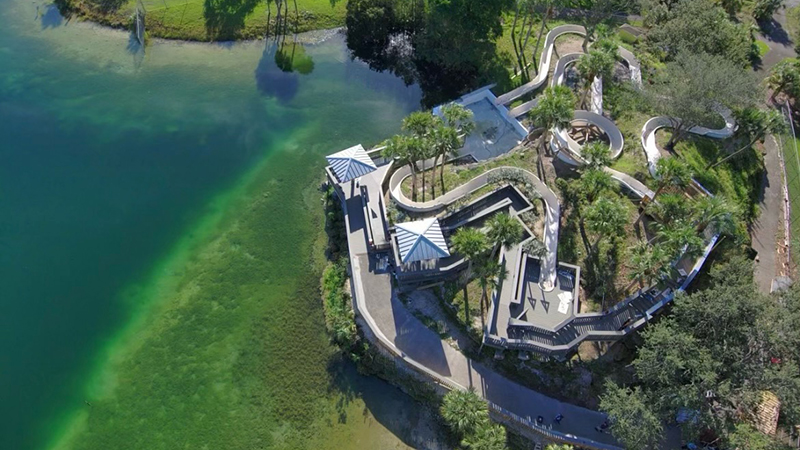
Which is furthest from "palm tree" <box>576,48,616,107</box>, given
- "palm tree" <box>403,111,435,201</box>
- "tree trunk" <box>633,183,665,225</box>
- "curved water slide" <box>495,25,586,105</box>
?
"palm tree" <box>403,111,435,201</box>

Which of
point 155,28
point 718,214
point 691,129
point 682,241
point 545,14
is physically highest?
point 545,14

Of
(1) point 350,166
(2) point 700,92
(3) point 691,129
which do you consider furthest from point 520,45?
(1) point 350,166

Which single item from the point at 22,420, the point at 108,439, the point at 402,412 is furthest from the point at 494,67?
the point at 22,420

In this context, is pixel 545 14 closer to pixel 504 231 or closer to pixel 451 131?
pixel 451 131

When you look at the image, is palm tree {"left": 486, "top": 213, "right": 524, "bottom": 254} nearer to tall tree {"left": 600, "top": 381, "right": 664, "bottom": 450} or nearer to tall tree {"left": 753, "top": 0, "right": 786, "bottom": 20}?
tall tree {"left": 600, "top": 381, "right": 664, "bottom": 450}

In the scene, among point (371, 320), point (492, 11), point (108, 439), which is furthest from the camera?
point (492, 11)

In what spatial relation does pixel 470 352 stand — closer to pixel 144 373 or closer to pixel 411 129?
pixel 411 129
